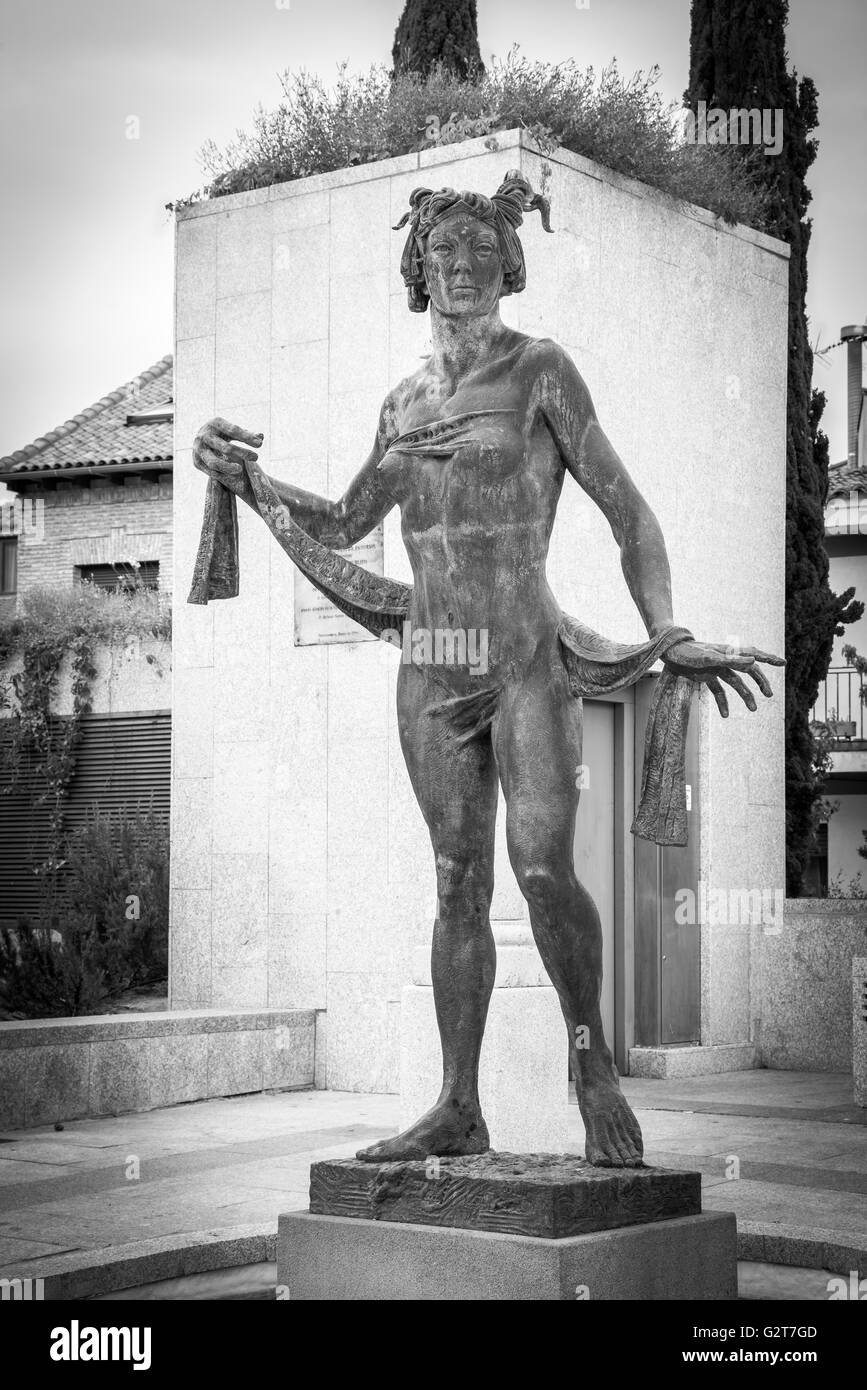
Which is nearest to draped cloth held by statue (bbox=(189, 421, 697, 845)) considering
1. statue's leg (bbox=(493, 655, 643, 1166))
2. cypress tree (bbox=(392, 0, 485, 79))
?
statue's leg (bbox=(493, 655, 643, 1166))

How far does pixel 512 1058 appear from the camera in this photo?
852 cm

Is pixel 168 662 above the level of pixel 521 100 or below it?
below

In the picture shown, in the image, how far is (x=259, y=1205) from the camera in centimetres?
709

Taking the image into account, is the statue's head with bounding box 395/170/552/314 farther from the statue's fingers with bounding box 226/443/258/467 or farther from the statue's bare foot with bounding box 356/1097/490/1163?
the statue's bare foot with bounding box 356/1097/490/1163

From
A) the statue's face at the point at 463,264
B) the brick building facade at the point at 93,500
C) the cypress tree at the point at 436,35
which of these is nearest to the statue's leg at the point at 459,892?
the statue's face at the point at 463,264

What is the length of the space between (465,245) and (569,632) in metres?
1.13

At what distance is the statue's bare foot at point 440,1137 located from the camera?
16.6ft

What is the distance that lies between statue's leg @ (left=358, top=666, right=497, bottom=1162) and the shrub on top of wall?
656 cm

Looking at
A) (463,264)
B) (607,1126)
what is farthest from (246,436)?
(607,1126)

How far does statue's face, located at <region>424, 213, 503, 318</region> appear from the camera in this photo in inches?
208
